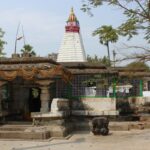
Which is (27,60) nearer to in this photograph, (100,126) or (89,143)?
(100,126)

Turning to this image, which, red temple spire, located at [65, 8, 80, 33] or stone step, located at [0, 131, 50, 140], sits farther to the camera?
red temple spire, located at [65, 8, 80, 33]

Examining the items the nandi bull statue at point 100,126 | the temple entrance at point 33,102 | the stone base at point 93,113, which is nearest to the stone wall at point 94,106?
the stone base at point 93,113

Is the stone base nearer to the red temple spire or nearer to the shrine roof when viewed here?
the shrine roof

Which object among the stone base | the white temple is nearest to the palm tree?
the stone base

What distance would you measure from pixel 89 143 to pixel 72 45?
2253 cm

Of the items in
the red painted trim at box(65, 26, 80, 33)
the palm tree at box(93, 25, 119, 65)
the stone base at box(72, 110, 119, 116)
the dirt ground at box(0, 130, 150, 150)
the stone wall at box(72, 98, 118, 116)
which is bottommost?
the dirt ground at box(0, 130, 150, 150)

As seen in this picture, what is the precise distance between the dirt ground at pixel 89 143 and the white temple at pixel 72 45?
1834 centimetres

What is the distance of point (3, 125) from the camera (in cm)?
1805

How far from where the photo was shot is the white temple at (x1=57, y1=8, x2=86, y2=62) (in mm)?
35562

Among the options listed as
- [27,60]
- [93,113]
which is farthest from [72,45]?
[27,60]

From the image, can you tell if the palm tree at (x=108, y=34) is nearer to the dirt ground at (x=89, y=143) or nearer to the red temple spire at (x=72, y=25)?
the dirt ground at (x=89, y=143)

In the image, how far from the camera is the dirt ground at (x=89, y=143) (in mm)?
14047

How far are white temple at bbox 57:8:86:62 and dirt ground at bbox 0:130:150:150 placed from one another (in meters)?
18.3

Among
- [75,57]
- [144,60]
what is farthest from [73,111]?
[75,57]
